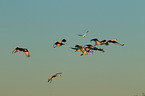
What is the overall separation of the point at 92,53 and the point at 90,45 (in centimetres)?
330

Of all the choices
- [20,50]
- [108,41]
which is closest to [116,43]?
[108,41]

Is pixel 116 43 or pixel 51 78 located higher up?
pixel 116 43

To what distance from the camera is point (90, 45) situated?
7112 cm

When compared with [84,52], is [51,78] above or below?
below

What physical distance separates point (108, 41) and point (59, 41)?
13065 millimetres

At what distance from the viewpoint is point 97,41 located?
228ft

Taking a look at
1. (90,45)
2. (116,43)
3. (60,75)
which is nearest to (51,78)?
(60,75)

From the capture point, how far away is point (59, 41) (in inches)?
2736

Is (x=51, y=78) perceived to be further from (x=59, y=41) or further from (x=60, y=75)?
(x=59, y=41)

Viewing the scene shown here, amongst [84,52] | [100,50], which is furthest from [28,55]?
[100,50]

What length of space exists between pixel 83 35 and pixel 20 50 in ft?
57.7

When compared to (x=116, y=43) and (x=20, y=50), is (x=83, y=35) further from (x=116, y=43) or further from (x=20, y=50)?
(x=20, y=50)

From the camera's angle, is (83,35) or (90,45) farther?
(90,45)

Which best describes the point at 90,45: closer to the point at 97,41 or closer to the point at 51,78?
the point at 97,41
